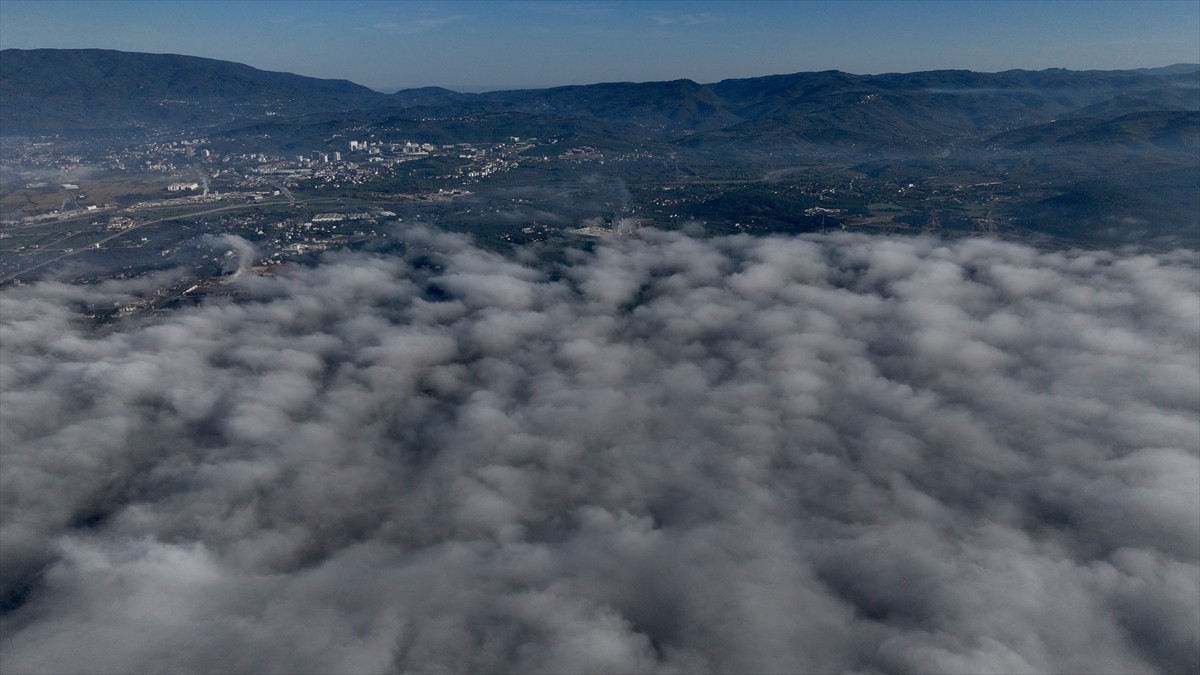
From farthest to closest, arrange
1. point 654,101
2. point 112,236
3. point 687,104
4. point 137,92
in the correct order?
point 654,101, point 687,104, point 137,92, point 112,236

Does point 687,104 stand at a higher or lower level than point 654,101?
lower

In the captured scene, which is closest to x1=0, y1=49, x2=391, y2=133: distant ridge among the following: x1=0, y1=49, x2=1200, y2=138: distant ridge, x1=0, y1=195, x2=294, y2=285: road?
x1=0, y1=49, x2=1200, y2=138: distant ridge

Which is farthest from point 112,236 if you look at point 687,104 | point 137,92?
point 687,104

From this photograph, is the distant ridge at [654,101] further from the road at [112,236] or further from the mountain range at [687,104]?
the road at [112,236]

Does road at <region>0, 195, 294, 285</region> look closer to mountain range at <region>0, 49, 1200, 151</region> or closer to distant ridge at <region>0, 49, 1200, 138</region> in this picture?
mountain range at <region>0, 49, 1200, 151</region>

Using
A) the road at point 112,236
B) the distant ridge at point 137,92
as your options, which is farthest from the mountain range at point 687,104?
the road at point 112,236

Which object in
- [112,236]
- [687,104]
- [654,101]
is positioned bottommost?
[112,236]

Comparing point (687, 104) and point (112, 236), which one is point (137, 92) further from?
point (112, 236)

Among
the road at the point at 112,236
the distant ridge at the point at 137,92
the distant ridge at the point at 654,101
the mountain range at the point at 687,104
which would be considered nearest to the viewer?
the road at the point at 112,236

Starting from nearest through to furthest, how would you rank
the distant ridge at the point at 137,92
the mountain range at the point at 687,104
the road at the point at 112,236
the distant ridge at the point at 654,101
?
the road at the point at 112,236
the mountain range at the point at 687,104
the distant ridge at the point at 654,101
the distant ridge at the point at 137,92

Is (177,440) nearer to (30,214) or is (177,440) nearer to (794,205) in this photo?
(30,214)

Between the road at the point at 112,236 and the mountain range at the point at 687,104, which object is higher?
the mountain range at the point at 687,104
